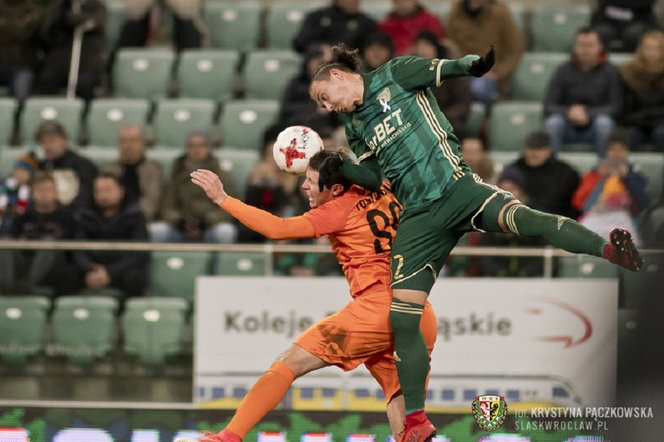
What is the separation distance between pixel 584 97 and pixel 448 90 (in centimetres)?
117

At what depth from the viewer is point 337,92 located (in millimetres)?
4594

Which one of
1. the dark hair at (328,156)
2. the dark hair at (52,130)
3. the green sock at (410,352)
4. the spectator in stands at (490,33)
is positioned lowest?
the green sock at (410,352)

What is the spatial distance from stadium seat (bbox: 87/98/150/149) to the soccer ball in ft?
13.5

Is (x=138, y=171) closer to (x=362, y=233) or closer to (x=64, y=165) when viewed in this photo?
(x=64, y=165)

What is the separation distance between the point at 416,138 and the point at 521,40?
473cm

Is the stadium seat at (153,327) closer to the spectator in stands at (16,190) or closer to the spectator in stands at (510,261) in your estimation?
the spectator in stands at (16,190)

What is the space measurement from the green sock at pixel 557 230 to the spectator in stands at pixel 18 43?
19.9 feet

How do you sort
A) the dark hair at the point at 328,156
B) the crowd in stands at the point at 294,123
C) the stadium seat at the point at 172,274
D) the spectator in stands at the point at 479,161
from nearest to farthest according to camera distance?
the dark hair at the point at 328,156, the stadium seat at the point at 172,274, the crowd in stands at the point at 294,123, the spectator in stands at the point at 479,161

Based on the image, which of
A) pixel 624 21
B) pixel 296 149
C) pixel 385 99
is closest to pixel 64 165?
pixel 296 149

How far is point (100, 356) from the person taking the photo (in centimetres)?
631

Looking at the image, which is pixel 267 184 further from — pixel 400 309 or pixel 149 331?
pixel 400 309

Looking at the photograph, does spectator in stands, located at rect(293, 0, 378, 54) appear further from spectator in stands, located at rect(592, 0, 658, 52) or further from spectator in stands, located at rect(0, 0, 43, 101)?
spectator in stands, located at rect(0, 0, 43, 101)

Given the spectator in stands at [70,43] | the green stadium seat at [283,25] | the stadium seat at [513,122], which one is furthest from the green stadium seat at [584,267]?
the spectator in stands at [70,43]

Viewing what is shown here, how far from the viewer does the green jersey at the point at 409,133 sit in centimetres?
453
